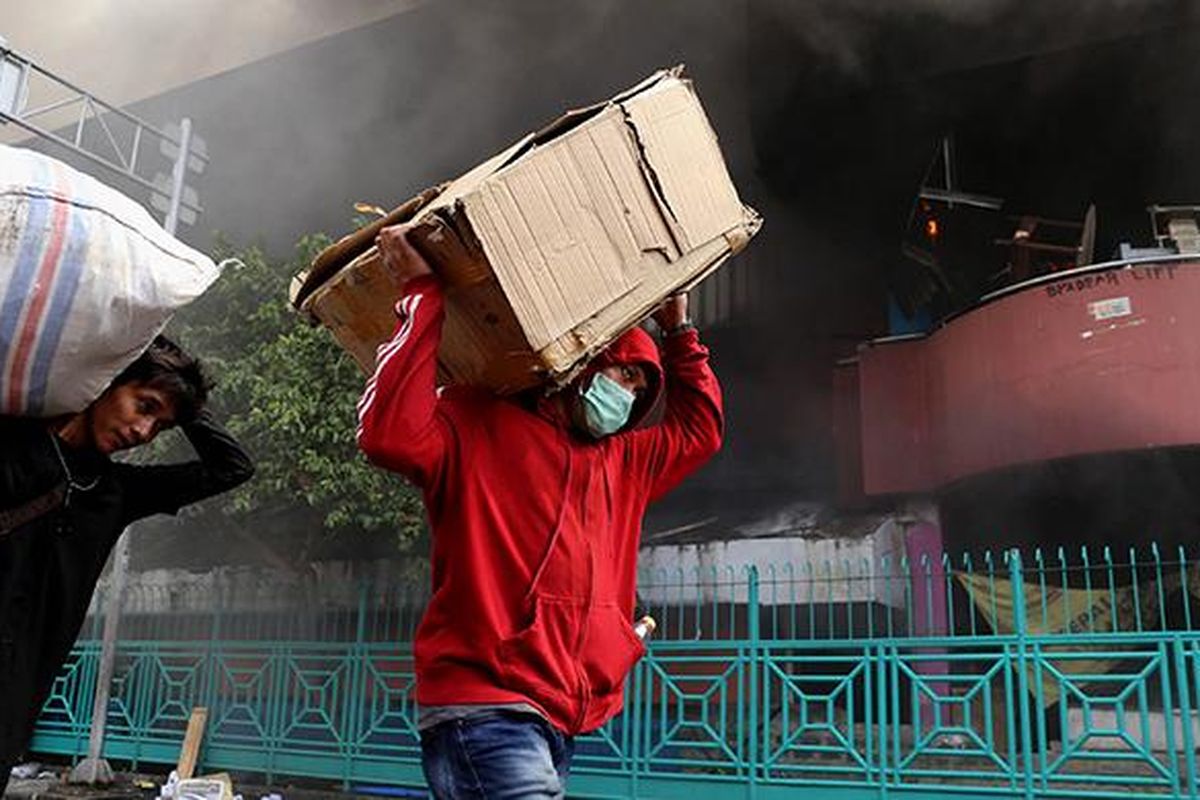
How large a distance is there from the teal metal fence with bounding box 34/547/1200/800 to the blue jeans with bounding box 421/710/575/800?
3130mm

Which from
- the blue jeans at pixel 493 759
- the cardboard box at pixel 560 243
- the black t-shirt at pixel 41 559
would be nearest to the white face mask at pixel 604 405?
the cardboard box at pixel 560 243

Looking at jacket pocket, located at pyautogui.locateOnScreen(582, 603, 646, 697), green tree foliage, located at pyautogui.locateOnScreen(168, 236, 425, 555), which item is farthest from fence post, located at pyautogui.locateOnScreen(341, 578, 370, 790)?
jacket pocket, located at pyautogui.locateOnScreen(582, 603, 646, 697)

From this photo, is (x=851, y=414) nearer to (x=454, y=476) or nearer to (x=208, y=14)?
(x=208, y=14)

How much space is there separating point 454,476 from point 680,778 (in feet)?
11.7

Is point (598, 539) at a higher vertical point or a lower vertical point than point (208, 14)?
lower

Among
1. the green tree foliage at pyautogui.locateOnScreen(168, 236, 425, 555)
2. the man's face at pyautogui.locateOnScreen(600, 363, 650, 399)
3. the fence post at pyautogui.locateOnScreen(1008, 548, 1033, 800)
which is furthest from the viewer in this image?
the green tree foliage at pyautogui.locateOnScreen(168, 236, 425, 555)

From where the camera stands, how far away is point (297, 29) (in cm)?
588

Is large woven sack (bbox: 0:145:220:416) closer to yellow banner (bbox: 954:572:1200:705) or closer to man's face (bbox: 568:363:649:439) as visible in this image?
man's face (bbox: 568:363:649:439)

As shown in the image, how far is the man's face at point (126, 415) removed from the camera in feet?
4.89

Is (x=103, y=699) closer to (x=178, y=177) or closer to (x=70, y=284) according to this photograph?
(x=178, y=177)

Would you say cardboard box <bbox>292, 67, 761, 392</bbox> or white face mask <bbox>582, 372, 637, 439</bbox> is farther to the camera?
white face mask <bbox>582, 372, 637, 439</bbox>

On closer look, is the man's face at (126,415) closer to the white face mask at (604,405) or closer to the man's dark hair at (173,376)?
the man's dark hair at (173,376)

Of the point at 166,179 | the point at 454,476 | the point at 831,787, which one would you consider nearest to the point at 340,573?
the point at 166,179

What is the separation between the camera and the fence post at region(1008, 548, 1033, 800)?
4117 mm
